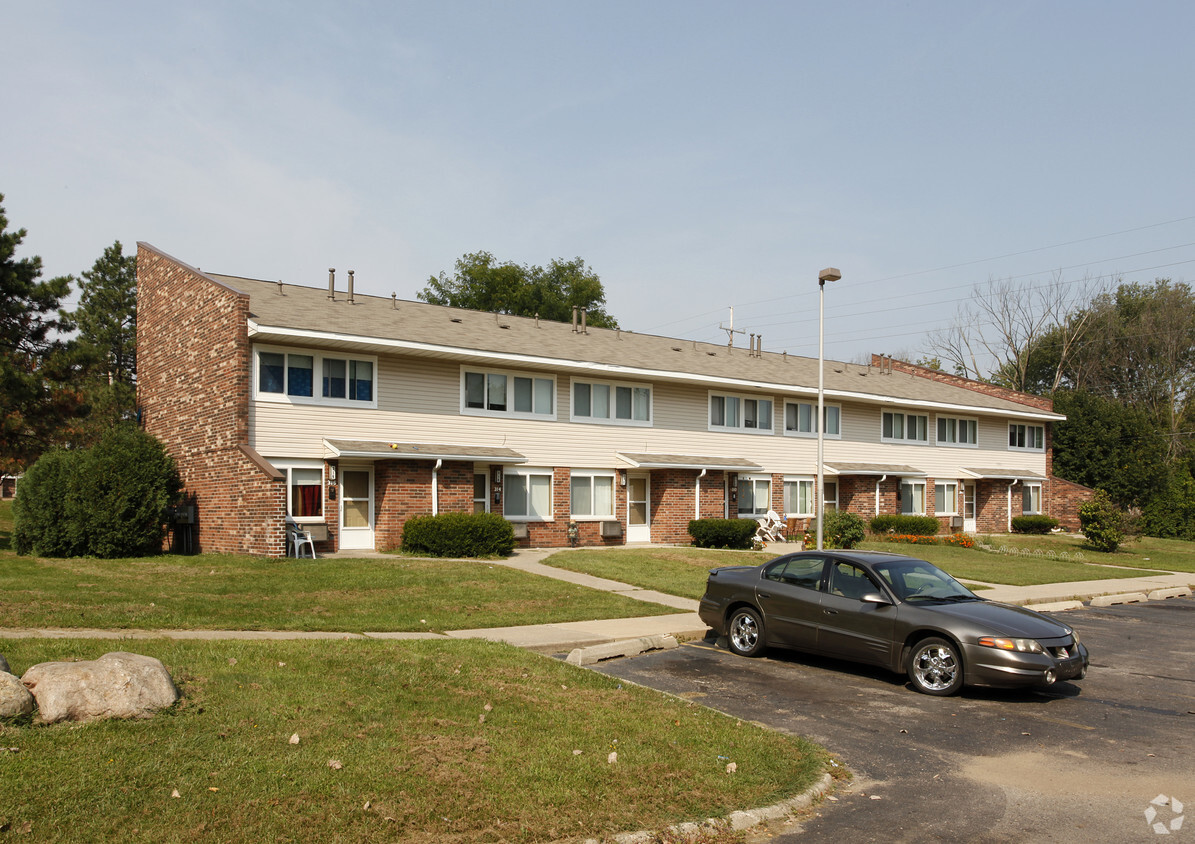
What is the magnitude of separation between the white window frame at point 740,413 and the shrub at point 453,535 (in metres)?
10.8

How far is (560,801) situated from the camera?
5742 millimetres

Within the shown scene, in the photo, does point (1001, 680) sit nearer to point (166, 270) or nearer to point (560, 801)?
point (560, 801)

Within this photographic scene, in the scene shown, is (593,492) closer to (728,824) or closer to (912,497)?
(912,497)

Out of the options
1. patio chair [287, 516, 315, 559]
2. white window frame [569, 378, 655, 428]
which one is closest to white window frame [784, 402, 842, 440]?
white window frame [569, 378, 655, 428]

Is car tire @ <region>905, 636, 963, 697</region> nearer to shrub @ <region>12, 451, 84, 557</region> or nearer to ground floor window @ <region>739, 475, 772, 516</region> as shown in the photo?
shrub @ <region>12, 451, 84, 557</region>

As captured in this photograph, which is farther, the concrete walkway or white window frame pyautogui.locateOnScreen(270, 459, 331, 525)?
white window frame pyautogui.locateOnScreen(270, 459, 331, 525)

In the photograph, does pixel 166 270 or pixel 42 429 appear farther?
pixel 42 429

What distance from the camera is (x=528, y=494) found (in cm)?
2567

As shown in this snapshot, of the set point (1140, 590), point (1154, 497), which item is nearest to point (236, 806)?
point (1140, 590)

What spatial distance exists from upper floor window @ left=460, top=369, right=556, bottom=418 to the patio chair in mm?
5711

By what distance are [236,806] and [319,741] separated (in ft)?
4.00

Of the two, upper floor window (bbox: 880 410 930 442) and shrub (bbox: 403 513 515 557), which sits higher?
upper floor window (bbox: 880 410 930 442)

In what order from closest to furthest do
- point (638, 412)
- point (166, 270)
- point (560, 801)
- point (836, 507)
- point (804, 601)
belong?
point (560, 801) < point (804, 601) < point (166, 270) < point (638, 412) < point (836, 507)

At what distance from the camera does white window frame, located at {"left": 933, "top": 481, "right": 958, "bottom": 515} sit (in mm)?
37781
